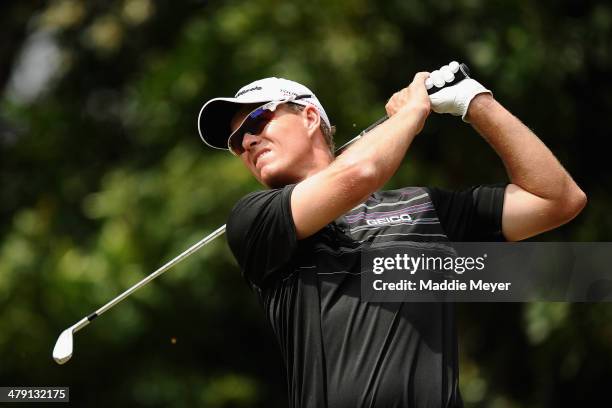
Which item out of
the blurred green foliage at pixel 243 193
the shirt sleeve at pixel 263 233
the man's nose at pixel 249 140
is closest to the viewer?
the shirt sleeve at pixel 263 233

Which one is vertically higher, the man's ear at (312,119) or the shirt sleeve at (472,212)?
the man's ear at (312,119)

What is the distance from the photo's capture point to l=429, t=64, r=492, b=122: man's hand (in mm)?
3420

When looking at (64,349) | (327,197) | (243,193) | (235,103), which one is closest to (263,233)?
(327,197)

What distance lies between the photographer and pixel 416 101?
3342 millimetres

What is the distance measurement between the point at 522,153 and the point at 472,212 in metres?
0.21

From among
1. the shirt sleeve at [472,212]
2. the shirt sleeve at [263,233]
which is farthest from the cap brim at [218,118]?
the shirt sleeve at [472,212]

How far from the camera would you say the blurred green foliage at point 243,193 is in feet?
24.8

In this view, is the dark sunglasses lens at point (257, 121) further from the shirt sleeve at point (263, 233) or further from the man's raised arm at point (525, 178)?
the man's raised arm at point (525, 178)

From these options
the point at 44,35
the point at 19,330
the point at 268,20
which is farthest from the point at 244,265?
the point at 44,35

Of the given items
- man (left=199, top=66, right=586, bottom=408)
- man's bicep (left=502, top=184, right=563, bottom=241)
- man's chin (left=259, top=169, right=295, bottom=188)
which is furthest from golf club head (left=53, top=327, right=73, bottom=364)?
man's bicep (left=502, top=184, right=563, bottom=241)

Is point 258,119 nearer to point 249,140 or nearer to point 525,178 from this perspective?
point 249,140

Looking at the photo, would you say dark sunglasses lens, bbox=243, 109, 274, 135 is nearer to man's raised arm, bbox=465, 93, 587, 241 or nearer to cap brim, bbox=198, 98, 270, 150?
cap brim, bbox=198, 98, 270, 150

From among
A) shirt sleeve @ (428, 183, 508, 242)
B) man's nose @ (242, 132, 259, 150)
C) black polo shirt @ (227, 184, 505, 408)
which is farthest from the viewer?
man's nose @ (242, 132, 259, 150)

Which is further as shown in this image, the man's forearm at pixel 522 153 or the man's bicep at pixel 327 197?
the man's forearm at pixel 522 153
